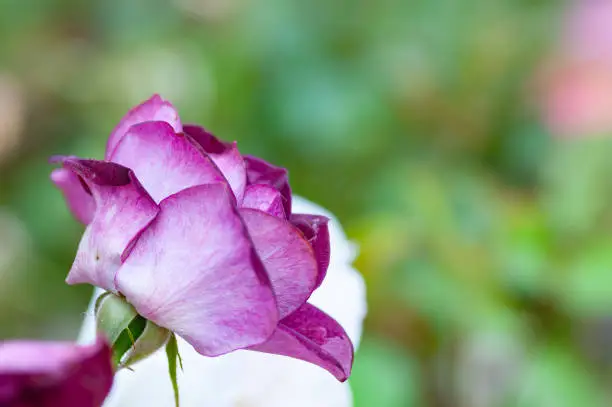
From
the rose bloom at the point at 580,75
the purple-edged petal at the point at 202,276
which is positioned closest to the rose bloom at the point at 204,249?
the purple-edged petal at the point at 202,276

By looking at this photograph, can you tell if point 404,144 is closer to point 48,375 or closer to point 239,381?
point 239,381

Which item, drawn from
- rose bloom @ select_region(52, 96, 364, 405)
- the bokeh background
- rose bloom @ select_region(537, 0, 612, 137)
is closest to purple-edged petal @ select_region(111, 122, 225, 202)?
rose bloom @ select_region(52, 96, 364, 405)

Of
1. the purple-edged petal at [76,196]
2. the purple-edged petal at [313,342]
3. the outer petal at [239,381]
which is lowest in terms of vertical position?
the outer petal at [239,381]

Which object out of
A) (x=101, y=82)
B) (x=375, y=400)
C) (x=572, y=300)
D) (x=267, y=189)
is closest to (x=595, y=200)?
(x=572, y=300)

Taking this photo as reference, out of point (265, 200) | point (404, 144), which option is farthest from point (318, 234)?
point (404, 144)

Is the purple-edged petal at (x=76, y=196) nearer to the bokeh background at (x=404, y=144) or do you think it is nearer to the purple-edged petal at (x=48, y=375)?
the purple-edged petal at (x=48, y=375)

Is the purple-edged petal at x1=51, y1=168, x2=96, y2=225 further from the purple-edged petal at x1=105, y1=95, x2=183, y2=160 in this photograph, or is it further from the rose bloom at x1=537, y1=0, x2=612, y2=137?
the rose bloom at x1=537, y1=0, x2=612, y2=137
